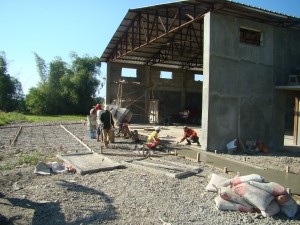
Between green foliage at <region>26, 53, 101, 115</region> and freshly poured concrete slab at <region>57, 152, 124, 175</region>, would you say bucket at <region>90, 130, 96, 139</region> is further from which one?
green foliage at <region>26, 53, 101, 115</region>

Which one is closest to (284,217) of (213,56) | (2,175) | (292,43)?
(2,175)

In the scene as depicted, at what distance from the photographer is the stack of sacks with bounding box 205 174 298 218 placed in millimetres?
5473

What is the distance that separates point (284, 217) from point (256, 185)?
697 mm

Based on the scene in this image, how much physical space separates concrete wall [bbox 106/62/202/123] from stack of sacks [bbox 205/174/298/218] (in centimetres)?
1962

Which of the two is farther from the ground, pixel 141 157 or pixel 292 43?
pixel 292 43

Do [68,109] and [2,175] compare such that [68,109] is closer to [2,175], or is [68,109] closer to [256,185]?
[2,175]

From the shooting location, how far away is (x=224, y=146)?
1264 centimetres

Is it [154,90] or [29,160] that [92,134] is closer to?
[29,160]

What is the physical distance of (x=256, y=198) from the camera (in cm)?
548

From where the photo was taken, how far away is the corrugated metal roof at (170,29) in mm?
13359

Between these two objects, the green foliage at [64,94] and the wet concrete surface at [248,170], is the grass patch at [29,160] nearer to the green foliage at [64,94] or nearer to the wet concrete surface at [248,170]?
the wet concrete surface at [248,170]

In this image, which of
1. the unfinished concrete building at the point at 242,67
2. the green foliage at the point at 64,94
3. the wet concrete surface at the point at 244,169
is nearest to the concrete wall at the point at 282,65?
the unfinished concrete building at the point at 242,67

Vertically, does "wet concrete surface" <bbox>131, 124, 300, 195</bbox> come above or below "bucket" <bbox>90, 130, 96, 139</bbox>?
below

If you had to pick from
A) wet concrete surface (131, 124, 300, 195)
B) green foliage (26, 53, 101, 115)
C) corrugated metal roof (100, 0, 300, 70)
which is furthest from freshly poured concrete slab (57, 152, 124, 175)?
green foliage (26, 53, 101, 115)
